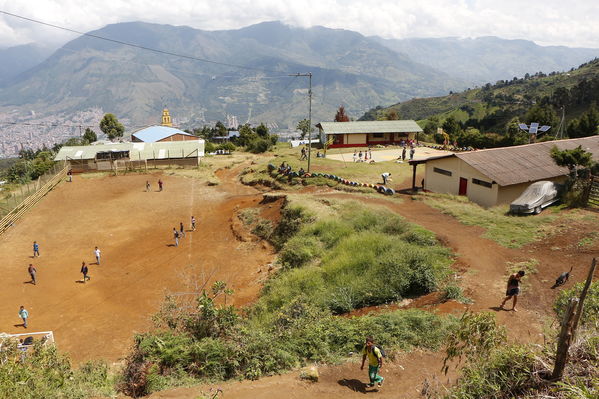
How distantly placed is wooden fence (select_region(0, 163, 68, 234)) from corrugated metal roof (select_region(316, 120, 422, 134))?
110ft

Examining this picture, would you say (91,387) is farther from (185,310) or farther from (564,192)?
(564,192)

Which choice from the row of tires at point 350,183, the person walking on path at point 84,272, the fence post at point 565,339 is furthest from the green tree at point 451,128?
the fence post at point 565,339

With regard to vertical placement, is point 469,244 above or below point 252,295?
above

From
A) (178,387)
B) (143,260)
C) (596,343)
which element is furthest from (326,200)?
(596,343)

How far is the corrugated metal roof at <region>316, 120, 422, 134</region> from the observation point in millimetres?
57516

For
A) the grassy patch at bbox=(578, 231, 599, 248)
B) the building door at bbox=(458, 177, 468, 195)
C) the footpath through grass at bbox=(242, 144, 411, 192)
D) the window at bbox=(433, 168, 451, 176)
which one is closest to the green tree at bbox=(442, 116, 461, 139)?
the footpath through grass at bbox=(242, 144, 411, 192)

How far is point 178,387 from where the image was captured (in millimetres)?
9867

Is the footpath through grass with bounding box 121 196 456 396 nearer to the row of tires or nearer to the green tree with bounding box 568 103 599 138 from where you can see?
the row of tires

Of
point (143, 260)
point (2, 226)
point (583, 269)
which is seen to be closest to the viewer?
point (583, 269)

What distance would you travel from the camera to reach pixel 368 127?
58438mm

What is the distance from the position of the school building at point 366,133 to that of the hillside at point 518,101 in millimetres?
27811

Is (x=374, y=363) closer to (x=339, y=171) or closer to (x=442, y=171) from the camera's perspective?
(x=442, y=171)

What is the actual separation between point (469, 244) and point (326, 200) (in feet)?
37.5

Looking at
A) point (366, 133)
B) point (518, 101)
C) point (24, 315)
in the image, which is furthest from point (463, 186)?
point (518, 101)
